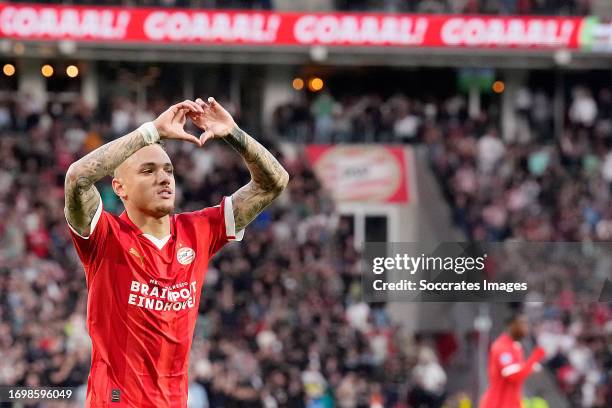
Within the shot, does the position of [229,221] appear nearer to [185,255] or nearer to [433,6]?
[185,255]

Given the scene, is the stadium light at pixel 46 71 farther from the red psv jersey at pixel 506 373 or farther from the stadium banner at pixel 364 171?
the red psv jersey at pixel 506 373

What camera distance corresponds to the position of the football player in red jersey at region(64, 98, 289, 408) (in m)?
5.61

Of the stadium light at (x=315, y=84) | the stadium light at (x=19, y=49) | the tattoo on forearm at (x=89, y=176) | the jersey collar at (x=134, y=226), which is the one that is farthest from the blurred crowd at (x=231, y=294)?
the tattoo on forearm at (x=89, y=176)

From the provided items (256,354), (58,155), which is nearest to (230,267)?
(256,354)

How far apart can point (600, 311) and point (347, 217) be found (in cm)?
699

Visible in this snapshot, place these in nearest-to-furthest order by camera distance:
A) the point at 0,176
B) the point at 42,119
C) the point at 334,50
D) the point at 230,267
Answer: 1. the point at 230,267
2. the point at 0,176
3. the point at 42,119
4. the point at 334,50

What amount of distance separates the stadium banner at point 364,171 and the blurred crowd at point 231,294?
0.51 m

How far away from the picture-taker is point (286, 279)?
66.1 feet

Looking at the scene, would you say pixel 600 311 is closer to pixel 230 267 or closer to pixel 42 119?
pixel 230 267

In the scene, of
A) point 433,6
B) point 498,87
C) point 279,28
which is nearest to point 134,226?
point 279,28

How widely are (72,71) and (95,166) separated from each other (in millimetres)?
20299

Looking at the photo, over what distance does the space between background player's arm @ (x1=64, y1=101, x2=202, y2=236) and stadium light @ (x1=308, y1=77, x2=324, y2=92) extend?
2078cm

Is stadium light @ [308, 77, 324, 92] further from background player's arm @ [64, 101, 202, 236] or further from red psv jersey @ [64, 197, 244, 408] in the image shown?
background player's arm @ [64, 101, 202, 236]

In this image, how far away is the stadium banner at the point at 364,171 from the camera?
24.1 m
